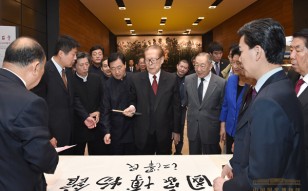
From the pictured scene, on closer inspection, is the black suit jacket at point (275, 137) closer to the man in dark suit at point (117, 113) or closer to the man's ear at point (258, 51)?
the man's ear at point (258, 51)

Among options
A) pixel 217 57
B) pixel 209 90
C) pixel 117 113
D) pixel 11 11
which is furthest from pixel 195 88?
pixel 11 11

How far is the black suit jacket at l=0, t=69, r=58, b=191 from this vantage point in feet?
4.15

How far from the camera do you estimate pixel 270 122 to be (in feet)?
3.52

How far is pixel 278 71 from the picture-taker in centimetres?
122

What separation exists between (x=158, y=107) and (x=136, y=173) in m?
0.94

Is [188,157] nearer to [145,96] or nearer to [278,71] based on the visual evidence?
[145,96]

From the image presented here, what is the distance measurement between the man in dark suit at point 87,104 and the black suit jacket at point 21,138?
184cm

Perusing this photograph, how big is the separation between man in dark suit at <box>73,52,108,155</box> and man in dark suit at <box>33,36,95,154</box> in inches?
11.0

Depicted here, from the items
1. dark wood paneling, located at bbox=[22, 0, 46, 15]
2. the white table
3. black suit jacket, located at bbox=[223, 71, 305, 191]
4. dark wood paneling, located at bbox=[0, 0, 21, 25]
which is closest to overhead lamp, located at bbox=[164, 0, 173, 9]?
dark wood paneling, located at bbox=[22, 0, 46, 15]

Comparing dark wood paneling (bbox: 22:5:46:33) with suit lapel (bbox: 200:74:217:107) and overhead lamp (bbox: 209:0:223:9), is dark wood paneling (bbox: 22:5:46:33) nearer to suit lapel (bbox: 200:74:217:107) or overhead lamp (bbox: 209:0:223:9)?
suit lapel (bbox: 200:74:217:107)

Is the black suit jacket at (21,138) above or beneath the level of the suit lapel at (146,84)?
beneath

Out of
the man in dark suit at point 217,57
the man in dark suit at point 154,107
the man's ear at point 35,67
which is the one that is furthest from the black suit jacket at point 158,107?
the man in dark suit at point 217,57

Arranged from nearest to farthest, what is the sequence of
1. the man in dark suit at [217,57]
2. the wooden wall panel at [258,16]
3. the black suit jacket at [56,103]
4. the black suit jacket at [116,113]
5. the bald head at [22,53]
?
the bald head at [22,53], the black suit jacket at [56,103], the black suit jacket at [116,113], the man in dark suit at [217,57], the wooden wall panel at [258,16]

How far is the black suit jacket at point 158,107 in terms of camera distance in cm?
281
